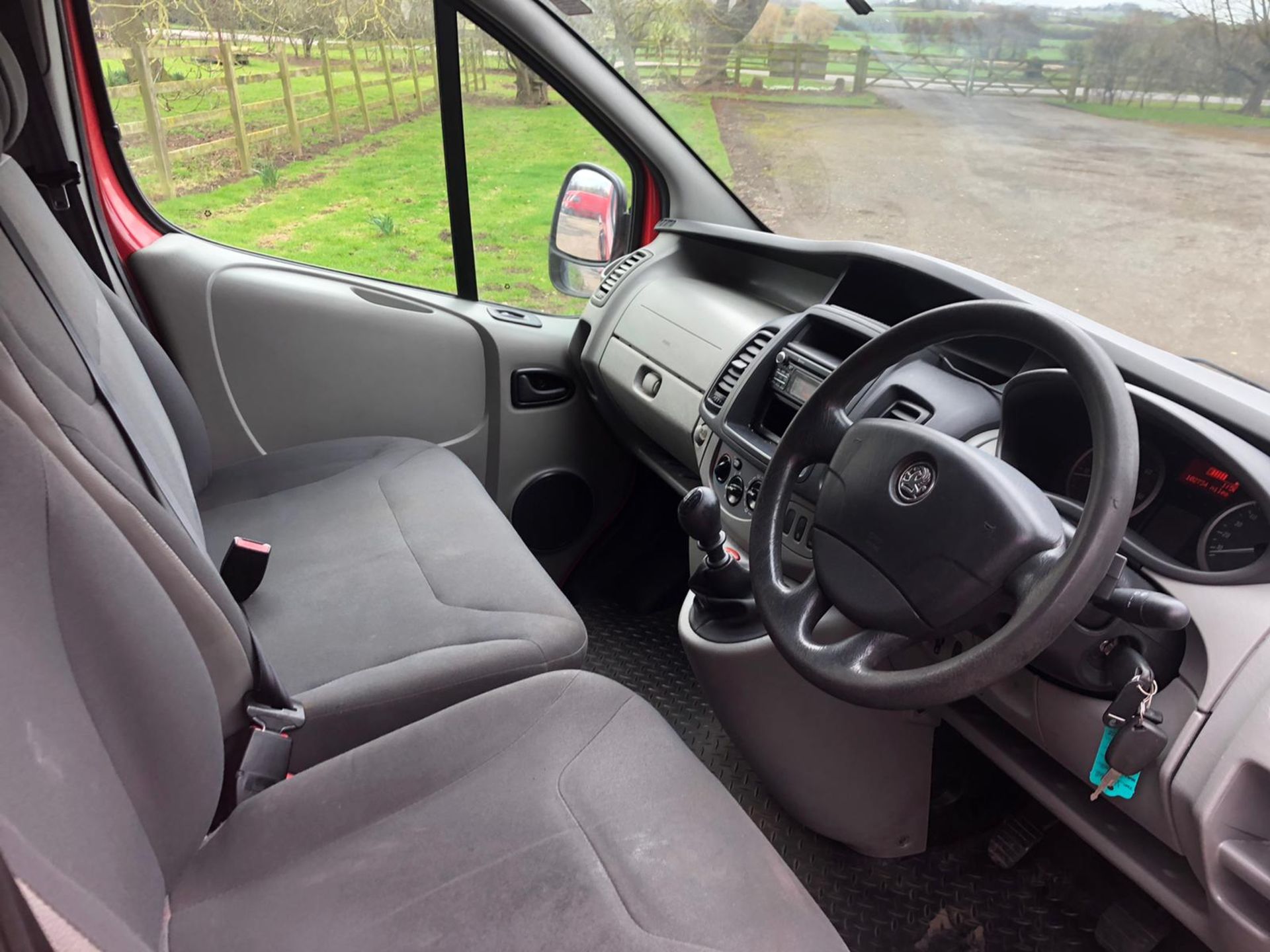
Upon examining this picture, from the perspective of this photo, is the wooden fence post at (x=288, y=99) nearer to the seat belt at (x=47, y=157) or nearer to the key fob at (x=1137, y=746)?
the seat belt at (x=47, y=157)

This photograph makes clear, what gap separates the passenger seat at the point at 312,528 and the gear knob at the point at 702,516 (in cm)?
22

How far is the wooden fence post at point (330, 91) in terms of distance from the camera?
6.15 feet

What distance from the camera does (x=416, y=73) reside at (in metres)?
1.82

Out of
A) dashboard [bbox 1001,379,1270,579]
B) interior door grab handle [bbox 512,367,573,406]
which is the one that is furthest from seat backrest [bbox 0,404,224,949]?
interior door grab handle [bbox 512,367,573,406]

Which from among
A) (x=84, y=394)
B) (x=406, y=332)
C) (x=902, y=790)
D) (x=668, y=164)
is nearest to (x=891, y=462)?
(x=902, y=790)

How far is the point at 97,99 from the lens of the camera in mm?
1825

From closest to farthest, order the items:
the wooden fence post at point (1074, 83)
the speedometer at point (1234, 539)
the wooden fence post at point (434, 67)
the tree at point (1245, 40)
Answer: the speedometer at point (1234, 539), the tree at point (1245, 40), the wooden fence post at point (1074, 83), the wooden fence post at point (434, 67)

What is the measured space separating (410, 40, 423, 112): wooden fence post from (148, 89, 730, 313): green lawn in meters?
0.04

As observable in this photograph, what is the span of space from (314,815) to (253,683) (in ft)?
0.54

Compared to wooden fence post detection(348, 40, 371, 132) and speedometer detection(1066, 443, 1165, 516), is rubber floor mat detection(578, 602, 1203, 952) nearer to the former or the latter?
speedometer detection(1066, 443, 1165, 516)

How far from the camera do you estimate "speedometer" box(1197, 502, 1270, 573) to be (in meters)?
0.94

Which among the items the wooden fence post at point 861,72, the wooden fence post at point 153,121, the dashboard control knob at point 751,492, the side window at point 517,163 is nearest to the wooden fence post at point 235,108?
the wooden fence post at point 153,121

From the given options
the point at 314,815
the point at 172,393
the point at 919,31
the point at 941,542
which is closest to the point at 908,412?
the point at 941,542

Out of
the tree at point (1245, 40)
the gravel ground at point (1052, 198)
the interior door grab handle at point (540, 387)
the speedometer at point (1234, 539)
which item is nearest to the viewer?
the speedometer at point (1234, 539)
